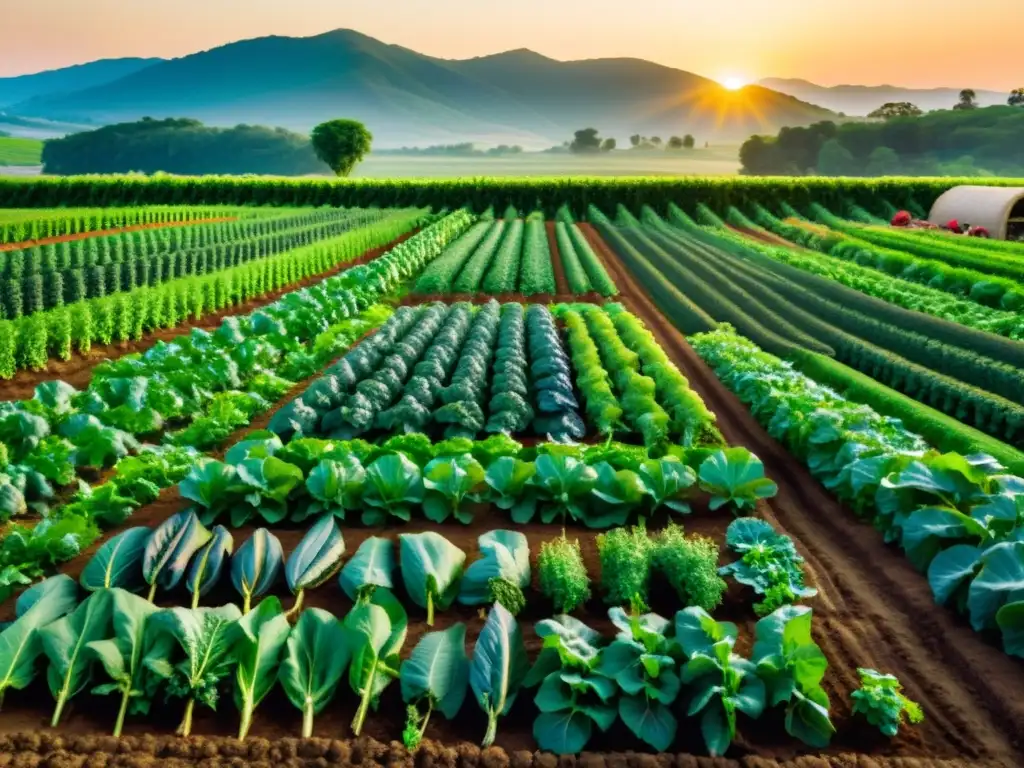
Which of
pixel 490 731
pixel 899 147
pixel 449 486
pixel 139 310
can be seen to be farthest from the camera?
pixel 899 147

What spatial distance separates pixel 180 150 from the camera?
393 ft

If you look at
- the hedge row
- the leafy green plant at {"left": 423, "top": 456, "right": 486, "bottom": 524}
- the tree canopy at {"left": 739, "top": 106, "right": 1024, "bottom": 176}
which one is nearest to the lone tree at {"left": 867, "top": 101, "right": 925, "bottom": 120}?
the tree canopy at {"left": 739, "top": 106, "right": 1024, "bottom": 176}

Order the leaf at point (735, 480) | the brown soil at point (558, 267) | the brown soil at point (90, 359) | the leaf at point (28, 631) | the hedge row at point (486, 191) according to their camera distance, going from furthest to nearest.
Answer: the hedge row at point (486, 191) → the brown soil at point (558, 267) → the brown soil at point (90, 359) → the leaf at point (735, 480) → the leaf at point (28, 631)

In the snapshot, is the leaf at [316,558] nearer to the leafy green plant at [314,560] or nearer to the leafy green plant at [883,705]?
the leafy green plant at [314,560]

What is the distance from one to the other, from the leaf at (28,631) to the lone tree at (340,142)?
71.2 metres

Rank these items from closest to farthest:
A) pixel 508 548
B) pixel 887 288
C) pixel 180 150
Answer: pixel 508 548 → pixel 887 288 → pixel 180 150

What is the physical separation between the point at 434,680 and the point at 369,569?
1.20 metres

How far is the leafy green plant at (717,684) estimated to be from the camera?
4.24 m

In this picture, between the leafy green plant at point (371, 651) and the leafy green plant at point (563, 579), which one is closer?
the leafy green plant at point (371, 651)

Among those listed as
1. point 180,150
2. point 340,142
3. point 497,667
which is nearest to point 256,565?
point 497,667

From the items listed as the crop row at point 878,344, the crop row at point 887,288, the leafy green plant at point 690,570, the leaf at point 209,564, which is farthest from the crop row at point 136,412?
the crop row at point 887,288

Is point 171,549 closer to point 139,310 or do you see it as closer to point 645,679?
point 645,679

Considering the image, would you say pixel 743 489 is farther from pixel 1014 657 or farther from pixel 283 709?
pixel 283 709

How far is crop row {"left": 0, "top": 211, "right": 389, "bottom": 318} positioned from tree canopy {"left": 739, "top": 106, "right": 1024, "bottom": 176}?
70.3 meters
